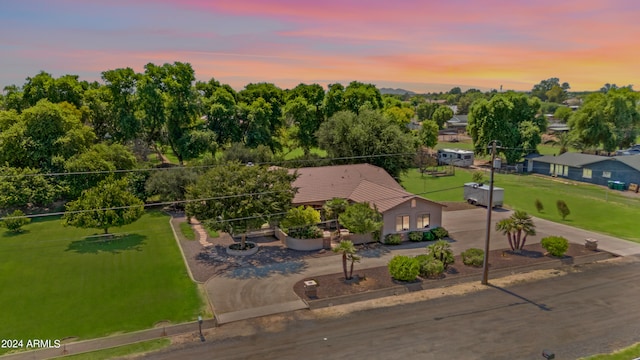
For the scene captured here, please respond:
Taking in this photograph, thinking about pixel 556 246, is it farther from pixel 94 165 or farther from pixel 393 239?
pixel 94 165

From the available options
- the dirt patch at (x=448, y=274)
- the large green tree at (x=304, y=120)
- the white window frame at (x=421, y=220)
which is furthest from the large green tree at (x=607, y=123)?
the white window frame at (x=421, y=220)

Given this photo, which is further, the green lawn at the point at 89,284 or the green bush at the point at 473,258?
the green bush at the point at 473,258

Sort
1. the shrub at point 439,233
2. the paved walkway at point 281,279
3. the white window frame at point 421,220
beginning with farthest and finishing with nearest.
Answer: the white window frame at point 421,220
the shrub at point 439,233
the paved walkway at point 281,279

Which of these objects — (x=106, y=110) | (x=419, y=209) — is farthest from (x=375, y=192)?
(x=106, y=110)

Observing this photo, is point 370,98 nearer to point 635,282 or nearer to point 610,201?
point 610,201

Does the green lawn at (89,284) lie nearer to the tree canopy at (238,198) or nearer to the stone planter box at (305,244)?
the tree canopy at (238,198)

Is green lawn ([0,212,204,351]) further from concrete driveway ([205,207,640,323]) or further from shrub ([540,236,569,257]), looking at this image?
shrub ([540,236,569,257])

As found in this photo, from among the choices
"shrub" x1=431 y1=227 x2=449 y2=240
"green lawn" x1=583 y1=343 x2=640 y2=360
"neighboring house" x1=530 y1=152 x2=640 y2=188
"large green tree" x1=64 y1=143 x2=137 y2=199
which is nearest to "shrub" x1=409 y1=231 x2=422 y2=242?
"shrub" x1=431 y1=227 x2=449 y2=240

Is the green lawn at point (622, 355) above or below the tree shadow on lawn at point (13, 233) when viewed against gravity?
above
